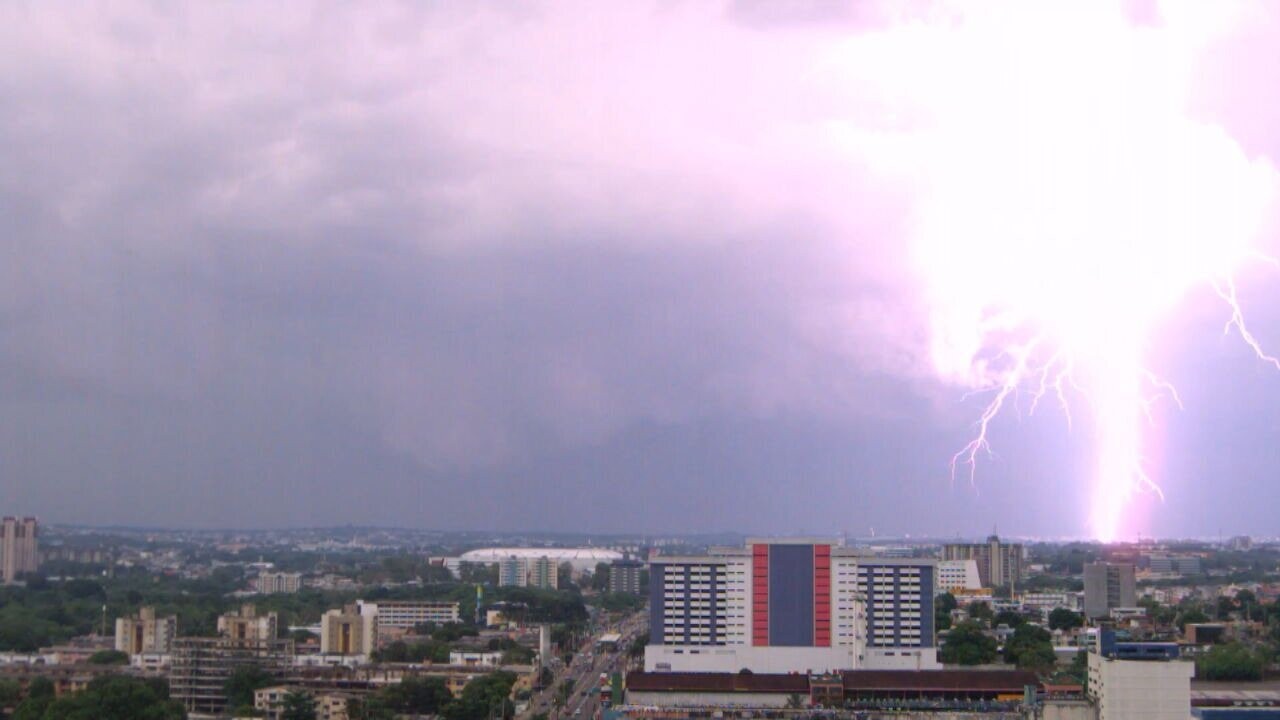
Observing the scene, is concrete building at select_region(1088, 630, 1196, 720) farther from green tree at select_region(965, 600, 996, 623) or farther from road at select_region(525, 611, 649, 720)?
green tree at select_region(965, 600, 996, 623)

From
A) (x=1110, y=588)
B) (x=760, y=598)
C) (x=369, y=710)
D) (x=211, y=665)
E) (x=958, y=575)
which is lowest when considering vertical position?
(x=369, y=710)

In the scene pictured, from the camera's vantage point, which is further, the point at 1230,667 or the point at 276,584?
the point at 276,584

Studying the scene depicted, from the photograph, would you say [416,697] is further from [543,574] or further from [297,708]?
[543,574]

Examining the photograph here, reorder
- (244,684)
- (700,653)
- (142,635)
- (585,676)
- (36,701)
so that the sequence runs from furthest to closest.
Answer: (585,676) < (142,635) < (700,653) < (244,684) < (36,701)

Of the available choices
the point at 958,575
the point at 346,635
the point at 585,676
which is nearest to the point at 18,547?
the point at 346,635

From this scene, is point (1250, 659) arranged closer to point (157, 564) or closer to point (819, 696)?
point (819, 696)

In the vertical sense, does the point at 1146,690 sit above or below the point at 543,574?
above

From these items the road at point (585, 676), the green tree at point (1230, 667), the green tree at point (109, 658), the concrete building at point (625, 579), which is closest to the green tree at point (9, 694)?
the green tree at point (109, 658)
